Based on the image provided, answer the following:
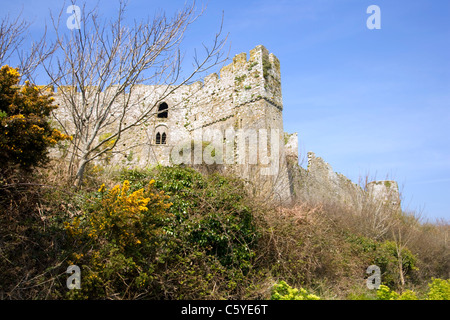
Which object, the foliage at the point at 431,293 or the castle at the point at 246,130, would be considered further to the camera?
the castle at the point at 246,130

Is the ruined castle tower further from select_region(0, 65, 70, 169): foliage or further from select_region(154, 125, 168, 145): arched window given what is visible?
select_region(0, 65, 70, 169): foliage

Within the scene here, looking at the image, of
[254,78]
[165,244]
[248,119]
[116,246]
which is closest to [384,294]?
[165,244]

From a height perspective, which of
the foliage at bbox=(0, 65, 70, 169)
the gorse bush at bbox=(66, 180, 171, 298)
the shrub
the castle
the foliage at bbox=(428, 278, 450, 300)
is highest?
the castle

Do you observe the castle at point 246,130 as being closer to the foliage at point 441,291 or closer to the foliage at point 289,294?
the foliage at point 289,294

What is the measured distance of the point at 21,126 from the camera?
487 cm

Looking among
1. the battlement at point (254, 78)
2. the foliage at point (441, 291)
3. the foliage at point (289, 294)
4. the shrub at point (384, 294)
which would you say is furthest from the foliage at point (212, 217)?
the battlement at point (254, 78)

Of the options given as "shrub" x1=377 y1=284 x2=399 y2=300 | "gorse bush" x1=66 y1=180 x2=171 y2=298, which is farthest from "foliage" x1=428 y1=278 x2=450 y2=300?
"gorse bush" x1=66 y1=180 x2=171 y2=298

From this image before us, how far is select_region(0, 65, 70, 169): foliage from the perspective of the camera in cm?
478

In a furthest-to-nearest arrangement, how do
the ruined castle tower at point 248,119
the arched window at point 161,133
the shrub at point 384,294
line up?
1. the arched window at point 161,133
2. the ruined castle tower at point 248,119
3. the shrub at point 384,294

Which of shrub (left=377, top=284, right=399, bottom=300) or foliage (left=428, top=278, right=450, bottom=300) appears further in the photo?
foliage (left=428, top=278, right=450, bottom=300)

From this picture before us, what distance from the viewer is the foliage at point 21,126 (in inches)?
188

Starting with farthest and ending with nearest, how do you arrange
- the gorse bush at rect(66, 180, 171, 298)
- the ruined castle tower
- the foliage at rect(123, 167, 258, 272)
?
the ruined castle tower
the foliage at rect(123, 167, 258, 272)
the gorse bush at rect(66, 180, 171, 298)

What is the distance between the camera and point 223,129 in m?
12.5

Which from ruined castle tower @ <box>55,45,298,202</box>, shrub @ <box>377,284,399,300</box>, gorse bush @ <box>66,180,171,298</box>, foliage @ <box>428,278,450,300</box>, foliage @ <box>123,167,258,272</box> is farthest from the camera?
ruined castle tower @ <box>55,45,298,202</box>
